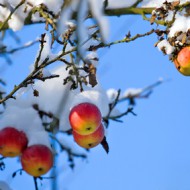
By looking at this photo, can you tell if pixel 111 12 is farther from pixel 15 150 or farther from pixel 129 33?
pixel 15 150

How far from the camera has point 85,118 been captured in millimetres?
Answer: 1896

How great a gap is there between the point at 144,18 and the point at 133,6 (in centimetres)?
13

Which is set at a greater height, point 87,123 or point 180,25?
point 180,25

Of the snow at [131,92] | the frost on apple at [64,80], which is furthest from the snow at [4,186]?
the snow at [131,92]

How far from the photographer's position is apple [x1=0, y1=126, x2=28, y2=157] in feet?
6.60

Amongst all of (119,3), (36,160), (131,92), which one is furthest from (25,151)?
(131,92)

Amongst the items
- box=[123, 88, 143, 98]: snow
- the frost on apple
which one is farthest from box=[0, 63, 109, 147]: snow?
box=[123, 88, 143, 98]: snow

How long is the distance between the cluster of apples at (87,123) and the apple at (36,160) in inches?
6.3

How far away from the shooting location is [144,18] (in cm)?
198

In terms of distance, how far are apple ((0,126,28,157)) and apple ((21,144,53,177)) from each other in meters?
0.03

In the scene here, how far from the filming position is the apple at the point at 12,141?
2.01 m

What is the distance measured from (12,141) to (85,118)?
1.12 ft

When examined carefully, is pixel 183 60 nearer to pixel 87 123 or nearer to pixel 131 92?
pixel 87 123

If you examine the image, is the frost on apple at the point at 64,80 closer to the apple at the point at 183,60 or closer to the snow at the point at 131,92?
the apple at the point at 183,60
